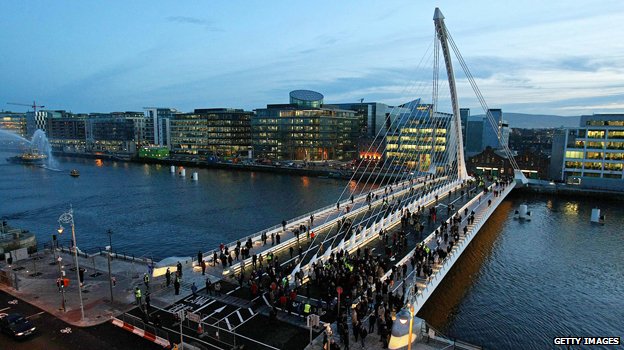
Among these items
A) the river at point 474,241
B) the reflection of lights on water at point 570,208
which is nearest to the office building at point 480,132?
the river at point 474,241

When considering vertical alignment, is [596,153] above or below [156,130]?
below

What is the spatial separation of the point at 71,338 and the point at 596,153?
90.3 meters

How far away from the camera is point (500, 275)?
34062mm

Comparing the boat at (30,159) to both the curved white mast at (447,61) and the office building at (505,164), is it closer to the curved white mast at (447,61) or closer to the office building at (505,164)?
the curved white mast at (447,61)

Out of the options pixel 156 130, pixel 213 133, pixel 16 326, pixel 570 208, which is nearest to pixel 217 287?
pixel 16 326

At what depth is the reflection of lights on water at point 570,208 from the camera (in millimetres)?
61519

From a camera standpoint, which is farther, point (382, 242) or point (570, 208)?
point (570, 208)

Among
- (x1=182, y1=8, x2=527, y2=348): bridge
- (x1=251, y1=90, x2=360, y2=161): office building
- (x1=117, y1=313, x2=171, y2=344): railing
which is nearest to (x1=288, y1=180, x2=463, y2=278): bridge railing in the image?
(x1=182, y1=8, x2=527, y2=348): bridge

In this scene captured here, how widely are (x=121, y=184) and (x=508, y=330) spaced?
272ft

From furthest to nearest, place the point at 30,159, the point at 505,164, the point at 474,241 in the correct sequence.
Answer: the point at 30,159 < the point at 505,164 < the point at 474,241

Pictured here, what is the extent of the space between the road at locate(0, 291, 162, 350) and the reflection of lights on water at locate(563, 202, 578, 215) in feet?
208

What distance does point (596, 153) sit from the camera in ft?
258

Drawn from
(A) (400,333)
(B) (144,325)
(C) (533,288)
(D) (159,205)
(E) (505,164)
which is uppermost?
(E) (505,164)

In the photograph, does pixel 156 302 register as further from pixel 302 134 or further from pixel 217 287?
pixel 302 134
